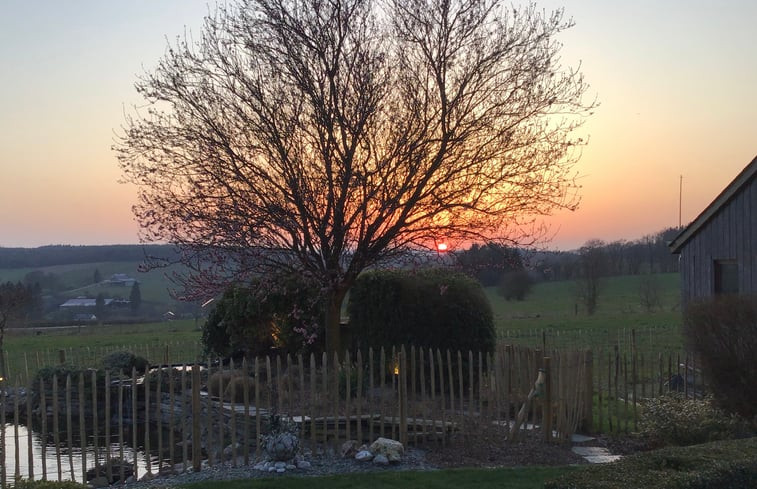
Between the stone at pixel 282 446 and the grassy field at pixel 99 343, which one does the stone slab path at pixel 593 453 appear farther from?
the grassy field at pixel 99 343

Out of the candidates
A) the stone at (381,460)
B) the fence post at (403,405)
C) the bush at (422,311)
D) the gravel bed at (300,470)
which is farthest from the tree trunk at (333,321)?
the stone at (381,460)

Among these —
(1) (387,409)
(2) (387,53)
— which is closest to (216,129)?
(2) (387,53)

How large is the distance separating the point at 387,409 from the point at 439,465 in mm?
2187

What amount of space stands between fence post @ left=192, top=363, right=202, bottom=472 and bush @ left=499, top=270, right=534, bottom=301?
37260 millimetres

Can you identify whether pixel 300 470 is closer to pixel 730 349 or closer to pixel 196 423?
pixel 196 423

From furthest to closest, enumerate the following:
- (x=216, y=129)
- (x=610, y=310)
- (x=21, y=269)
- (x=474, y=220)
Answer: (x=21, y=269) → (x=610, y=310) → (x=474, y=220) → (x=216, y=129)

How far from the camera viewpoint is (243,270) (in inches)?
524

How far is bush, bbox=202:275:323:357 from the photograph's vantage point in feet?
54.5

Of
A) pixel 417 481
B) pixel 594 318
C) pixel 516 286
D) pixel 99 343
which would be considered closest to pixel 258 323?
pixel 417 481

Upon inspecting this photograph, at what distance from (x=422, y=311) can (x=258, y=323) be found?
444cm

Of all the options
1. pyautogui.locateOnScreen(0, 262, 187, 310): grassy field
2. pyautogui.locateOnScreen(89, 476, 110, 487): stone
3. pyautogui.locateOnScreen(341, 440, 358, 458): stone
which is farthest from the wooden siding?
pyautogui.locateOnScreen(0, 262, 187, 310): grassy field

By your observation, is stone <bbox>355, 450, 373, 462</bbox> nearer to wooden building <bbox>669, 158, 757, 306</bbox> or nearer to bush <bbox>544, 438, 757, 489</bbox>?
bush <bbox>544, 438, 757, 489</bbox>

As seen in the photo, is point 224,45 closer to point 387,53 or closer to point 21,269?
point 387,53

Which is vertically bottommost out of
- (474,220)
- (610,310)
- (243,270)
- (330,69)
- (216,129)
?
(610,310)
